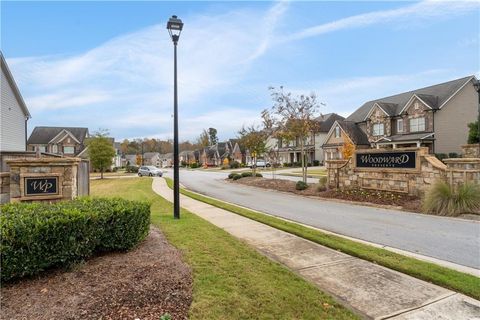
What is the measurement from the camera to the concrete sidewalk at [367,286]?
11.5 feet

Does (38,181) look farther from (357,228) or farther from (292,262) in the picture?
(357,228)

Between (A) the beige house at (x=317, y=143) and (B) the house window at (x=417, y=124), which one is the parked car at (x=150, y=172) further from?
(B) the house window at (x=417, y=124)

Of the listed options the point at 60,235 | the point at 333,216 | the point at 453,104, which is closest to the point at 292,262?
the point at 60,235

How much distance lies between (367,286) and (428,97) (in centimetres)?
3552

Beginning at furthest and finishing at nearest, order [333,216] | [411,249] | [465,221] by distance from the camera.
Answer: [333,216], [465,221], [411,249]

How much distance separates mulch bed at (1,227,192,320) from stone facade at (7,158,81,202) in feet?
10.9

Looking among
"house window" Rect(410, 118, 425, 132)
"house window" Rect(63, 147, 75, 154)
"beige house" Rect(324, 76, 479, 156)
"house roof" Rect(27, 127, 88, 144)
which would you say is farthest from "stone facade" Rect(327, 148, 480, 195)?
"house roof" Rect(27, 127, 88, 144)

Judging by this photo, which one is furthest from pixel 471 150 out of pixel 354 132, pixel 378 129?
pixel 354 132

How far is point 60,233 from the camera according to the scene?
12.9 feet

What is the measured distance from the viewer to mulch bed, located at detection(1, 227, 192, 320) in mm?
3219

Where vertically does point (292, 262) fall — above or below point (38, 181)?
below

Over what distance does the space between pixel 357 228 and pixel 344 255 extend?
299 centimetres

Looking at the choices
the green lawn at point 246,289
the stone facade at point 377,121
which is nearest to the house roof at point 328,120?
the stone facade at point 377,121

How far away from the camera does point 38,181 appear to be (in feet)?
22.6
